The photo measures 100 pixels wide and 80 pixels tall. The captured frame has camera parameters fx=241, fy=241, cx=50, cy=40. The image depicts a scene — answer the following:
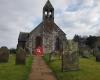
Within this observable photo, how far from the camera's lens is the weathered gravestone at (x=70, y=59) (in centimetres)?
1712

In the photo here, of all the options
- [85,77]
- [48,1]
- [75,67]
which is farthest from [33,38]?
[85,77]

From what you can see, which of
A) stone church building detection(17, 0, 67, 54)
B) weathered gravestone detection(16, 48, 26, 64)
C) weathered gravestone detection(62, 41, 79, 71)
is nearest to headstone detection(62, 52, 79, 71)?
weathered gravestone detection(62, 41, 79, 71)

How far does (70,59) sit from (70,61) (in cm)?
15

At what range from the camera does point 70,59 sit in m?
17.4

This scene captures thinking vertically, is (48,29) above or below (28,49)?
above

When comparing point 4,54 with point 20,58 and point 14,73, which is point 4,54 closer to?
point 20,58

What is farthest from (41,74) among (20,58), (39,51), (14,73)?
(39,51)

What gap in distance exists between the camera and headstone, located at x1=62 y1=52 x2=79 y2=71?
1709cm

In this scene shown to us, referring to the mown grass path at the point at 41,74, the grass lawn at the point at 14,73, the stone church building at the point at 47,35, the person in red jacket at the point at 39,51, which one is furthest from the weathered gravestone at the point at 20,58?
the stone church building at the point at 47,35

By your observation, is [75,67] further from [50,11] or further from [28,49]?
[50,11]

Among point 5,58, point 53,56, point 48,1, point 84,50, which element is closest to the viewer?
point 5,58

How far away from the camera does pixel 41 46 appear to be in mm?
52281

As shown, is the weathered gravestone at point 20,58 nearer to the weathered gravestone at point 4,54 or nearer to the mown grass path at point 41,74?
the weathered gravestone at point 4,54

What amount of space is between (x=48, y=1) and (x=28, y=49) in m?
12.5
